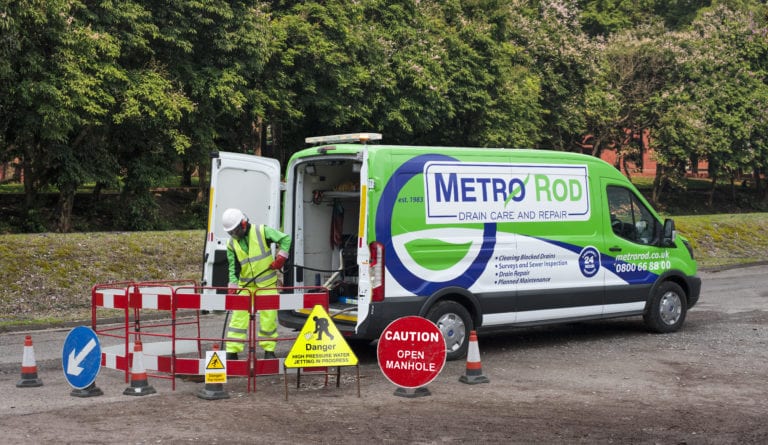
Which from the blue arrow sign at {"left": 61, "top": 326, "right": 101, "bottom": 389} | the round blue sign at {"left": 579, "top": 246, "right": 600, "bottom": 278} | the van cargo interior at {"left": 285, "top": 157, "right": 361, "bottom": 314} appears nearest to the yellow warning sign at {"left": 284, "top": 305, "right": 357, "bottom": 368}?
the blue arrow sign at {"left": 61, "top": 326, "right": 101, "bottom": 389}

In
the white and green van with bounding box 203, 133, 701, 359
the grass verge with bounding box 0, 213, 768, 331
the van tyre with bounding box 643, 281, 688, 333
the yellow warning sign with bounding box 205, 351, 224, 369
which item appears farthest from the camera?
the grass verge with bounding box 0, 213, 768, 331

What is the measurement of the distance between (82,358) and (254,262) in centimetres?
206

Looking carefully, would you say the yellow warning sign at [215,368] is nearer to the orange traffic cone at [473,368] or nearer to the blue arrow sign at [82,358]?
the blue arrow sign at [82,358]

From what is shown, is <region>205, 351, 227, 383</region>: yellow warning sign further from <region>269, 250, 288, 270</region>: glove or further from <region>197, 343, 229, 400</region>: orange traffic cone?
<region>269, 250, 288, 270</region>: glove

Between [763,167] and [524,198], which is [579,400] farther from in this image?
Result: [763,167]

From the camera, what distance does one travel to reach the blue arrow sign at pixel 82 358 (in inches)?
352

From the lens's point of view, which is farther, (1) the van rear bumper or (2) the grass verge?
(2) the grass verge

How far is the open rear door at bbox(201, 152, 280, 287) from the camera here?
36.6ft

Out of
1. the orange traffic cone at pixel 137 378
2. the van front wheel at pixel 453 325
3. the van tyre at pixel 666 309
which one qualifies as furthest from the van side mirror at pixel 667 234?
the orange traffic cone at pixel 137 378

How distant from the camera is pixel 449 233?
1097 centimetres

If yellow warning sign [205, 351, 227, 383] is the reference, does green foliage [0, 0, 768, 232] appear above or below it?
above

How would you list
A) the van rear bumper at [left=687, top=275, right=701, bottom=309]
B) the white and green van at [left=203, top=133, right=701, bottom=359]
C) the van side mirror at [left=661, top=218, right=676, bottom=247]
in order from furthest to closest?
the van rear bumper at [left=687, top=275, right=701, bottom=309] → the van side mirror at [left=661, top=218, right=676, bottom=247] → the white and green van at [left=203, top=133, right=701, bottom=359]

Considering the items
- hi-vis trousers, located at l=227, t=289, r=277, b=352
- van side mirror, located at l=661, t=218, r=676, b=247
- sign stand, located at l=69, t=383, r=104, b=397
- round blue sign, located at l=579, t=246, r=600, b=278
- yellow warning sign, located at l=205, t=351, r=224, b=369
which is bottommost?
sign stand, located at l=69, t=383, r=104, b=397

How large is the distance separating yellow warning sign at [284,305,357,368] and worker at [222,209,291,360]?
108 cm
